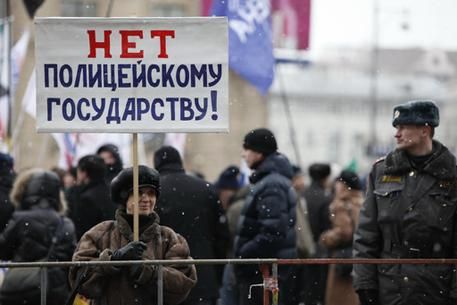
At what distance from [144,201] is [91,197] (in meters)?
3.41

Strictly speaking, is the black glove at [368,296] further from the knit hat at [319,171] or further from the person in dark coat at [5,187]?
the knit hat at [319,171]

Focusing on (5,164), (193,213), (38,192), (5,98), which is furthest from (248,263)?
(5,98)

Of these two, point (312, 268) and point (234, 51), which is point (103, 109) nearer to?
point (312, 268)

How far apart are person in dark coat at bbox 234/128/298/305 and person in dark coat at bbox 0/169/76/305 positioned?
4.22 feet

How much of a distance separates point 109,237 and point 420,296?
1910 mm

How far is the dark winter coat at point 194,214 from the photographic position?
418 inches

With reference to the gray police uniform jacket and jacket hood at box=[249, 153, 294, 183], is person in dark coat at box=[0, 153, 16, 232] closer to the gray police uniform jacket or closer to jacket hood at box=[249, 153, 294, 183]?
jacket hood at box=[249, 153, 294, 183]

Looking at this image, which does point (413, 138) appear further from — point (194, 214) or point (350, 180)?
point (350, 180)

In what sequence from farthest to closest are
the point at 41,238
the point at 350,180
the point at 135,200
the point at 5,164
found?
the point at 350,180 < the point at 5,164 < the point at 41,238 < the point at 135,200

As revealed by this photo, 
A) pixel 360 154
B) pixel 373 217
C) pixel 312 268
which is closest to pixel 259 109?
pixel 312 268

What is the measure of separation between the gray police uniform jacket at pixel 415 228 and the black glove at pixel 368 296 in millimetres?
30

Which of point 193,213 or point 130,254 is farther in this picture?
point 193,213

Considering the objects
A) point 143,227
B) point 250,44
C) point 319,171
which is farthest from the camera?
point 250,44

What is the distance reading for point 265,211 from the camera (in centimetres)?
1095
